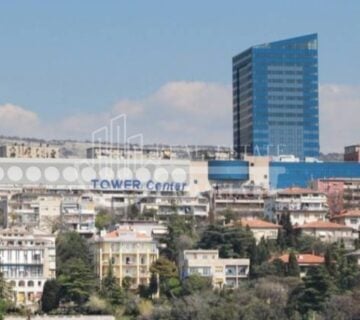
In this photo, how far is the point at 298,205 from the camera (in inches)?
2945

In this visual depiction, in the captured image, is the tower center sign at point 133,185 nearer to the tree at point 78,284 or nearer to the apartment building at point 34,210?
the apartment building at point 34,210

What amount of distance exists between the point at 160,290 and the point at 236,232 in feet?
18.7

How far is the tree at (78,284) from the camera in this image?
186 ft

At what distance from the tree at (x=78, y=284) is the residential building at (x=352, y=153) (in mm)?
35923

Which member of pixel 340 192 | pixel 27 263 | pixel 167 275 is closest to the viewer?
pixel 167 275

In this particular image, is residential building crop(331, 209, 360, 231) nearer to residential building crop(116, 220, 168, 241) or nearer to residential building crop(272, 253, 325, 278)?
residential building crop(116, 220, 168, 241)

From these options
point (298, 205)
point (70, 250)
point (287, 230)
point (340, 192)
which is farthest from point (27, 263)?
point (340, 192)

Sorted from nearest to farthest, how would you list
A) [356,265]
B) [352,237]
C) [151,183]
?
[356,265] → [352,237] → [151,183]

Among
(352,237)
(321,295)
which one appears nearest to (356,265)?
(321,295)

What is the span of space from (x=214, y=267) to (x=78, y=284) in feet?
20.4

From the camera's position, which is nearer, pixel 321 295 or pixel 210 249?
pixel 321 295

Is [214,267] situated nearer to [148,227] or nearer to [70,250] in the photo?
[70,250]

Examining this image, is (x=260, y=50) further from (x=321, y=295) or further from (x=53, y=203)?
(x=321, y=295)

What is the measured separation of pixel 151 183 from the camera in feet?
268
